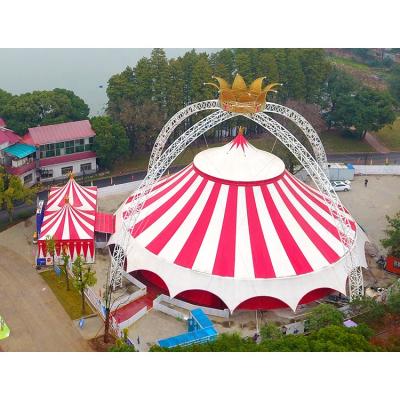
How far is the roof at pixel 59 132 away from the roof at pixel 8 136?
64 cm

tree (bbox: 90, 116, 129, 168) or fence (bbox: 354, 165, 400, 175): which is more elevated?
tree (bbox: 90, 116, 129, 168)

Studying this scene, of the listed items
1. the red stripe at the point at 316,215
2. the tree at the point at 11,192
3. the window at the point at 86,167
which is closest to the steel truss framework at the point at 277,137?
the red stripe at the point at 316,215

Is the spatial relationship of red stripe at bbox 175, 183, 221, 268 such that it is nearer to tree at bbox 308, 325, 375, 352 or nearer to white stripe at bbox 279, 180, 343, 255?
white stripe at bbox 279, 180, 343, 255

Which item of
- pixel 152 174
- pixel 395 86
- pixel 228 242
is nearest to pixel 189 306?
pixel 228 242

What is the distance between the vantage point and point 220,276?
20.0m

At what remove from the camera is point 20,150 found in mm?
29766

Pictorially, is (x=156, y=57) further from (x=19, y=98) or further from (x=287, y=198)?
(x=287, y=198)

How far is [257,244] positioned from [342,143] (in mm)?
20917

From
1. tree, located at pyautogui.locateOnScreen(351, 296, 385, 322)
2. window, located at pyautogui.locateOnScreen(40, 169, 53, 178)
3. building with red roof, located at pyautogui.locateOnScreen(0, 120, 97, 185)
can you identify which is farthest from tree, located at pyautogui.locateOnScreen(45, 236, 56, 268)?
tree, located at pyautogui.locateOnScreen(351, 296, 385, 322)

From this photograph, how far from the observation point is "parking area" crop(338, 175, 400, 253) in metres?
27.2

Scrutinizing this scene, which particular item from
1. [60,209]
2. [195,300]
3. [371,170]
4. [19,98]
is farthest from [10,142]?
[371,170]

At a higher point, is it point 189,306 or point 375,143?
point 375,143

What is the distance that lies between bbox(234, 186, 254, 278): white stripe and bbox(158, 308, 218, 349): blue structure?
2.05 m

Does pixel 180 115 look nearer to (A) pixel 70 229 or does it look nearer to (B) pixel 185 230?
(B) pixel 185 230
